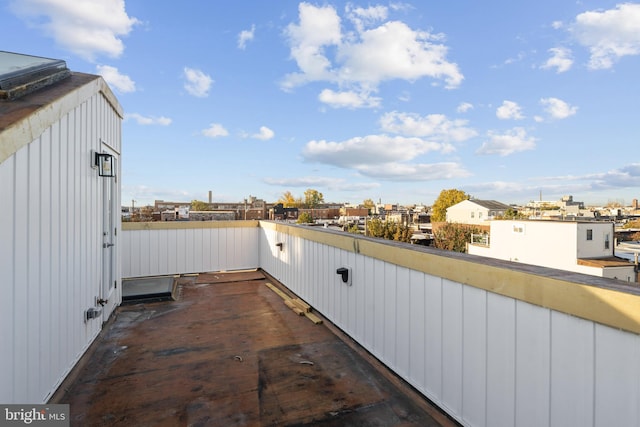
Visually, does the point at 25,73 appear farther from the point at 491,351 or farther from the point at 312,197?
the point at 312,197

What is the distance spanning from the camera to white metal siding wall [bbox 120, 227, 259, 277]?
21.6 feet

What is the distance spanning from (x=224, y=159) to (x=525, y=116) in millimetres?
21392

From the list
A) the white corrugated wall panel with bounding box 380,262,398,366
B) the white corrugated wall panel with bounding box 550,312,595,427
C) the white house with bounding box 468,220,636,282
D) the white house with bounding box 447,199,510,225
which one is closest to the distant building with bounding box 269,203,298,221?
the white house with bounding box 468,220,636,282

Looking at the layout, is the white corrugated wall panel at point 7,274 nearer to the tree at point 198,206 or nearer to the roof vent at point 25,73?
the roof vent at point 25,73

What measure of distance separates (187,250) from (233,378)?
4864 millimetres

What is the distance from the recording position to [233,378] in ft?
9.07

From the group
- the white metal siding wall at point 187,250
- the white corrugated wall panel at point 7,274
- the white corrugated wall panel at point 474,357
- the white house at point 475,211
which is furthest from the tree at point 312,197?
the white corrugated wall panel at point 7,274

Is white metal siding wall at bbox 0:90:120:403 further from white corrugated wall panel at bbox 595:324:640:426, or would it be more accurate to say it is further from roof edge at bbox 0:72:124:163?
white corrugated wall panel at bbox 595:324:640:426

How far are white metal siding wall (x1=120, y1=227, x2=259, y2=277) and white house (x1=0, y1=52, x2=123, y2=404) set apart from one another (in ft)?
9.33

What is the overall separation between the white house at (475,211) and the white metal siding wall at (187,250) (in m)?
43.3

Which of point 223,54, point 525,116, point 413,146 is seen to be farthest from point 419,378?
point 413,146

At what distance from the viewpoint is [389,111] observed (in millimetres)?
18375

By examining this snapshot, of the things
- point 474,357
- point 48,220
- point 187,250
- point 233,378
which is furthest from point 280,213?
point 474,357

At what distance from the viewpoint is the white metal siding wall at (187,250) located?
6570 mm
